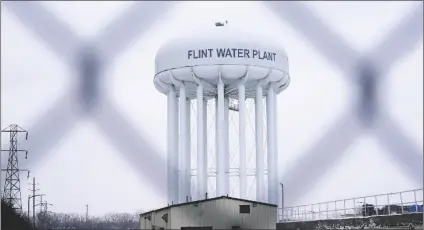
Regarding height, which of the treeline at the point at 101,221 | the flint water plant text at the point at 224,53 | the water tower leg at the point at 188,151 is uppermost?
the flint water plant text at the point at 224,53

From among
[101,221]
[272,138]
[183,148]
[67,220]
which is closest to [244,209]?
[183,148]

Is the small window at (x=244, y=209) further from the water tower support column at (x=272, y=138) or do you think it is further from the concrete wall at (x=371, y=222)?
the water tower support column at (x=272, y=138)

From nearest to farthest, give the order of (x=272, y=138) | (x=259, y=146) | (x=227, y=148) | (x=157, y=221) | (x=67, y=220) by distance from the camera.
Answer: (x=157, y=221) < (x=259, y=146) < (x=227, y=148) < (x=272, y=138) < (x=67, y=220)

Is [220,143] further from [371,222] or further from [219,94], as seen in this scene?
[371,222]

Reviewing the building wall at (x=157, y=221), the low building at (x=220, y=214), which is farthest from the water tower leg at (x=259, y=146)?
the low building at (x=220, y=214)

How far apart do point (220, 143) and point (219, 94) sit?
225cm

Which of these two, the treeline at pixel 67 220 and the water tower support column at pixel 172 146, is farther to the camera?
the water tower support column at pixel 172 146

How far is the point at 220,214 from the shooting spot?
58.0 ft

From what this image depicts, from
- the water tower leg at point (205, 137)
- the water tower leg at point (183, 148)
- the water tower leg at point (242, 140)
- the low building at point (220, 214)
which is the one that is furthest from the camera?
the water tower leg at point (205, 137)

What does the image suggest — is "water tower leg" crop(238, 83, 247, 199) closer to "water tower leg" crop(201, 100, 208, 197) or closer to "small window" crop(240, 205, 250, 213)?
"water tower leg" crop(201, 100, 208, 197)

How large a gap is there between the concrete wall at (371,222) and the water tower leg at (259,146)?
193 inches

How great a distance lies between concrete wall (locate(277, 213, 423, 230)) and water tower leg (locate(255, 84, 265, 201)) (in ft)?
16.1

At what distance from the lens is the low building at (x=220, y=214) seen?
16.8 m

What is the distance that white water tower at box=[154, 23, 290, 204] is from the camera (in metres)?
27.8
